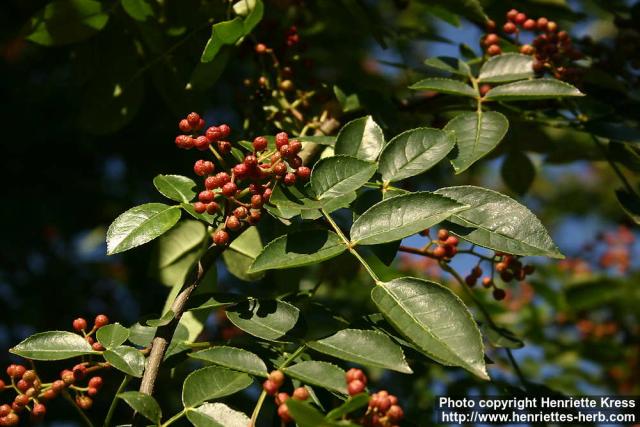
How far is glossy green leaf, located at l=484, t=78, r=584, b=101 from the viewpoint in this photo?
142cm

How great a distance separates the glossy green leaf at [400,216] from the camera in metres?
1.13

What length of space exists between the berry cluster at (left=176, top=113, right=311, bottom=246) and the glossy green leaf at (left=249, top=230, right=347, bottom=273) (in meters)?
0.06

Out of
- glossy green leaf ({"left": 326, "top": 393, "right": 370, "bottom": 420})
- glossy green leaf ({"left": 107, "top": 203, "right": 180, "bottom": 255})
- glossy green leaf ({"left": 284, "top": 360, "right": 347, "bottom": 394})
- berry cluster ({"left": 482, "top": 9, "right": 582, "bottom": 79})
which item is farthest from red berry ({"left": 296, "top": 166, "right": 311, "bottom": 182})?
berry cluster ({"left": 482, "top": 9, "right": 582, "bottom": 79})

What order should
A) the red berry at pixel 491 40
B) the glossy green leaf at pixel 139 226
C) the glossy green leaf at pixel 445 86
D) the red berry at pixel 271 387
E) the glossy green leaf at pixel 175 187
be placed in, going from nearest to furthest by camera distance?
the red berry at pixel 271 387 → the glossy green leaf at pixel 139 226 → the glossy green leaf at pixel 175 187 → the glossy green leaf at pixel 445 86 → the red berry at pixel 491 40

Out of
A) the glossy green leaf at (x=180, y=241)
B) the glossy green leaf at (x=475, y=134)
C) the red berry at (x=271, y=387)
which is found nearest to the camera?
the red berry at (x=271, y=387)

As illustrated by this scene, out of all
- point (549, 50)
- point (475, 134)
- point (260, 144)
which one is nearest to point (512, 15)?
point (549, 50)

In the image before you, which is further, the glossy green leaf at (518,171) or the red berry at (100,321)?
the glossy green leaf at (518,171)

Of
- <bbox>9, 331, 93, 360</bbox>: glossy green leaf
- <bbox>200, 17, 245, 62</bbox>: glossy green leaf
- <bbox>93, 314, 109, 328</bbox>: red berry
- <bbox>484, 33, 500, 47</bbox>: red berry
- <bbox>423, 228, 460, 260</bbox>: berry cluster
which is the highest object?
<bbox>200, 17, 245, 62</bbox>: glossy green leaf

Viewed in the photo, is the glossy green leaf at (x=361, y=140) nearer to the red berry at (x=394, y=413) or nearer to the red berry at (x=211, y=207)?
the red berry at (x=211, y=207)

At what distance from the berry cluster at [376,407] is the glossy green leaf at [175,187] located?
1.49ft

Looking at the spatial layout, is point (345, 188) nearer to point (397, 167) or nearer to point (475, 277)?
point (397, 167)

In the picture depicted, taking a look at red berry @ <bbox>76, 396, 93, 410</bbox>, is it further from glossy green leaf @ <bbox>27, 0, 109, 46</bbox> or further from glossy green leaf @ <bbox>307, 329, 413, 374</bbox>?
glossy green leaf @ <bbox>27, 0, 109, 46</bbox>

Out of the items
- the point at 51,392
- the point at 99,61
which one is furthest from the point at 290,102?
the point at 51,392

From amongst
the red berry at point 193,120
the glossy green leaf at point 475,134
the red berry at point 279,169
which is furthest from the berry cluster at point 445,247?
the red berry at point 193,120
